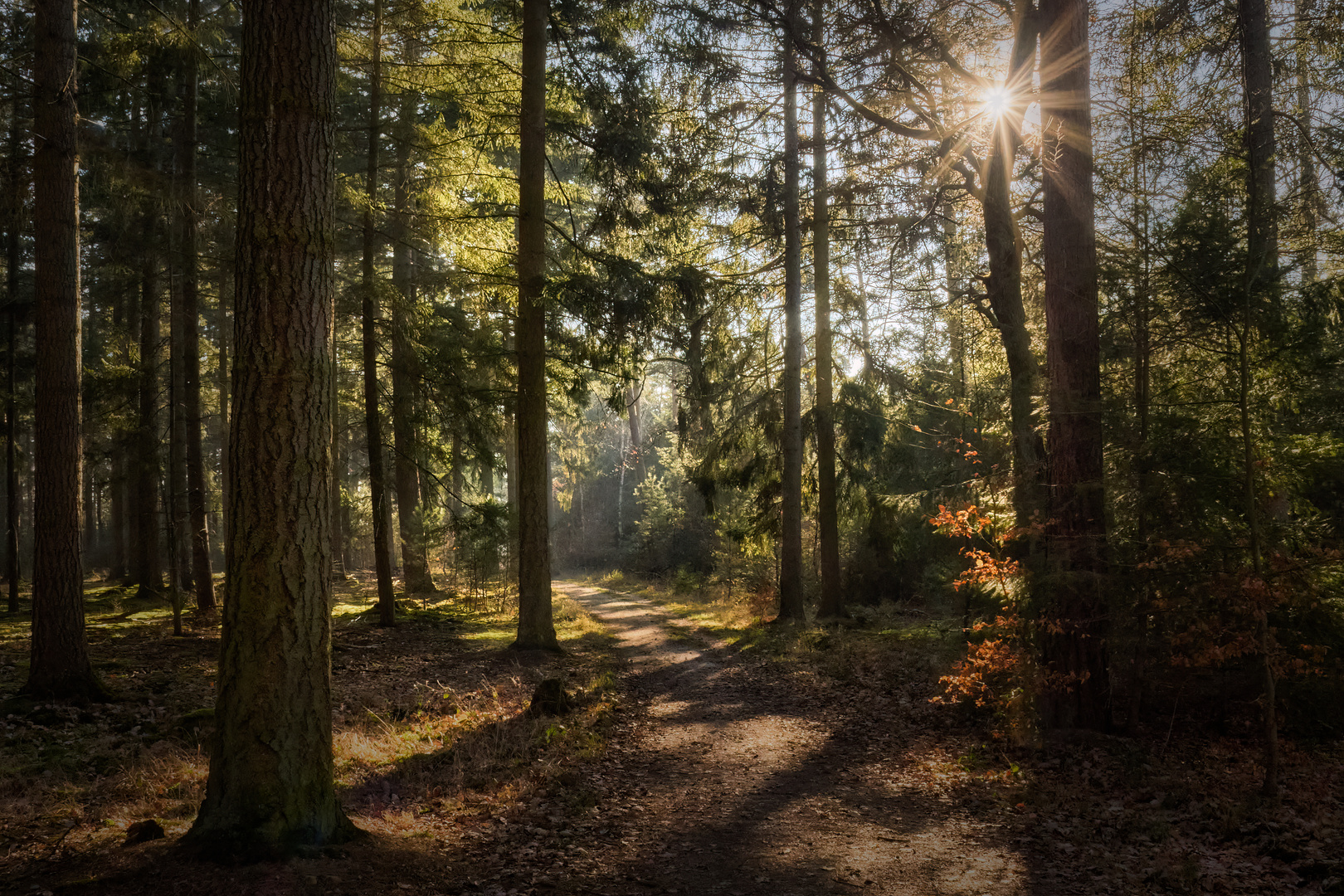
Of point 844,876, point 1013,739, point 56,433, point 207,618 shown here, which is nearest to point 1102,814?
point 1013,739

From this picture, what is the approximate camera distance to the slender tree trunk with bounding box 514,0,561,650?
11062 millimetres

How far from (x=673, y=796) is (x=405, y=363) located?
9.74 meters

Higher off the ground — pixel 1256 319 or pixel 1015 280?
pixel 1015 280

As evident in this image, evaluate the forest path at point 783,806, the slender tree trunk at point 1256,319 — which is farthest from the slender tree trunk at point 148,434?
the slender tree trunk at point 1256,319

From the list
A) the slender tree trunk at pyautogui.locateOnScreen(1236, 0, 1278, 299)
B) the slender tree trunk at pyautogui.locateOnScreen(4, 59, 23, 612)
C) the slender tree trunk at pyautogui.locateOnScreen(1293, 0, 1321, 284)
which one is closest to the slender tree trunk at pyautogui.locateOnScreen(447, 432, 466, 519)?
the slender tree trunk at pyautogui.locateOnScreen(4, 59, 23, 612)

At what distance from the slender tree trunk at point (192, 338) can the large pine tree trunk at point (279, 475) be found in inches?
396

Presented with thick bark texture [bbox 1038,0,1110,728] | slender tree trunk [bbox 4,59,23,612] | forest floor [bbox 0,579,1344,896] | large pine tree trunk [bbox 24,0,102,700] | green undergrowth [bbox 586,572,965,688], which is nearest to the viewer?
forest floor [bbox 0,579,1344,896]

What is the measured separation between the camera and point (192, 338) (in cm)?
1306

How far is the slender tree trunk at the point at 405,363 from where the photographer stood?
12.6m

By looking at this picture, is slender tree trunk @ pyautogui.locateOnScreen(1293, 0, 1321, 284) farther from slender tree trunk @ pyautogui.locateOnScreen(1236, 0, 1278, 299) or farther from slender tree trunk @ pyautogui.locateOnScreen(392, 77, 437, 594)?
slender tree trunk @ pyautogui.locateOnScreen(392, 77, 437, 594)

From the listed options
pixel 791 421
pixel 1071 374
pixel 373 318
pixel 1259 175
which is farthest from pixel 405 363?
A: pixel 1259 175

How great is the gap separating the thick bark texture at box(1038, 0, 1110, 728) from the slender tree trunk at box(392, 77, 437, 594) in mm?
9715

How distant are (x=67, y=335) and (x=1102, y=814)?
1093 centimetres

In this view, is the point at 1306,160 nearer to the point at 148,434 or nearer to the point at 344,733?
the point at 344,733
